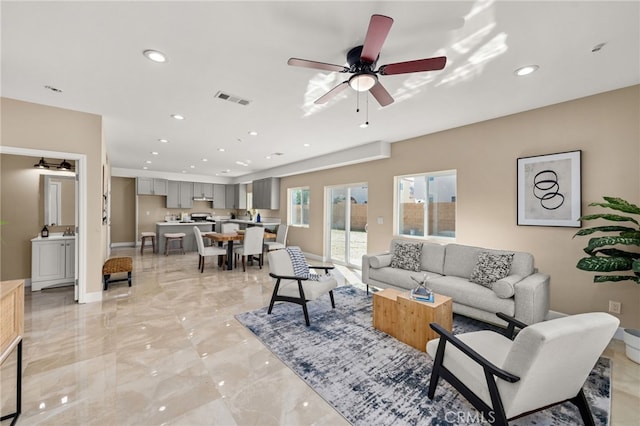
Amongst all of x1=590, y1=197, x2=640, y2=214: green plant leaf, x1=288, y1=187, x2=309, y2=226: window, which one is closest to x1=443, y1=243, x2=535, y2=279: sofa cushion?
x1=590, y1=197, x2=640, y2=214: green plant leaf

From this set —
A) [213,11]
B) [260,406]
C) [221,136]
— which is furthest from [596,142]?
[221,136]

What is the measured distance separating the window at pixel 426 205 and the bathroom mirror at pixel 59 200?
6006 millimetres

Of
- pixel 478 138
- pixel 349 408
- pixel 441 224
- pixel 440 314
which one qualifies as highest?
pixel 478 138

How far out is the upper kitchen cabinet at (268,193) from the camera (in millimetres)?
8570

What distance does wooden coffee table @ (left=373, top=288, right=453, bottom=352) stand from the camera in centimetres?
263

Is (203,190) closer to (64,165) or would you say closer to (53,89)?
(64,165)

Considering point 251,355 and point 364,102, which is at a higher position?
point 364,102

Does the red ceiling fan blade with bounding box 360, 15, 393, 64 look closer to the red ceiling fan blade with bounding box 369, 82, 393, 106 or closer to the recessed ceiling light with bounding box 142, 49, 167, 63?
the red ceiling fan blade with bounding box 369, 82, 393, 106

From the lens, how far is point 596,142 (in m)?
3.09

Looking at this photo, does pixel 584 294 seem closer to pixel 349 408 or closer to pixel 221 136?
pixel 349 408

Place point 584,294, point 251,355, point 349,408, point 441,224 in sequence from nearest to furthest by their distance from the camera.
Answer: point 349,408
point 251,355
point 584,294
point 441,224

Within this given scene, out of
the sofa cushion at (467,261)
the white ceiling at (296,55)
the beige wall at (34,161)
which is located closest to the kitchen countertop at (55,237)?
the beige wall at (34,161)

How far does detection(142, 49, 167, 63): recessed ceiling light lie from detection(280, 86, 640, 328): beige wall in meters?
4.01

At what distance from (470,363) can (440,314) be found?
0.95m
